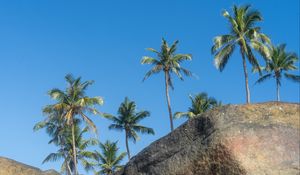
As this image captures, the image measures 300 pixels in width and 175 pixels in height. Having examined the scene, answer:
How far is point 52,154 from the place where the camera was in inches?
2375

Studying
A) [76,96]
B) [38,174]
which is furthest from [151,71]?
[38,174]

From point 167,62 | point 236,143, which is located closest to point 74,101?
point 167,62

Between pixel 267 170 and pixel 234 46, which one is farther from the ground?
pixel 234 46

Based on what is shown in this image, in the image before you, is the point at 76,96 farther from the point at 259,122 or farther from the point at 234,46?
the point at 259,122

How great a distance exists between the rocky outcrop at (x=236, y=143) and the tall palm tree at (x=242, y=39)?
85.4 ft

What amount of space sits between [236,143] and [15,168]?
12.8 metres

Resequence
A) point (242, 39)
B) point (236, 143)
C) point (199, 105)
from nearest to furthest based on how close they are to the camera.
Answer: point (236, 143) < point (242, 39) < point (199, 105)

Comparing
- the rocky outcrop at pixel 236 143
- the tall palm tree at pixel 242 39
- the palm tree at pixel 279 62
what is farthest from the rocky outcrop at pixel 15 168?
the palm tree at pixel 279 62

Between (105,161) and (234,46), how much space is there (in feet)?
82.3

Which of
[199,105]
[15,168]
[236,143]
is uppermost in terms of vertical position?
[199,105]

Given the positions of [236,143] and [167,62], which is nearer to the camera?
[236,143]

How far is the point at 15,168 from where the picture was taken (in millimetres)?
21938

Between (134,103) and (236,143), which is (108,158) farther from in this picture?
(236,143)

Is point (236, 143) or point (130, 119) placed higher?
point (130, 119)
